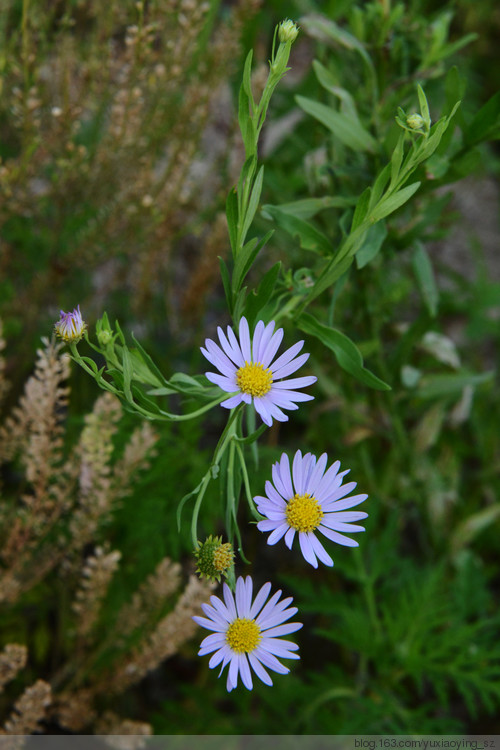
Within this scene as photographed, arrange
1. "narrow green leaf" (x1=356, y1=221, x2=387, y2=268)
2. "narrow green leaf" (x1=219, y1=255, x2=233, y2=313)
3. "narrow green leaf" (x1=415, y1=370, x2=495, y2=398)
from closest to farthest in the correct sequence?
"narrow green leaf" (x1=219, y1=255, x2=233, y2=313) < "narrow green leaf" (x1=356, y1=221, x2=387, y2=268) < "narrow green leaf" (x1=415, y1=370, x2=495, y2=398)

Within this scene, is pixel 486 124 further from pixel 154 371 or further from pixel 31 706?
pixel 31 706

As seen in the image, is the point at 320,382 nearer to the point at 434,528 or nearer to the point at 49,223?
the point at 434,528

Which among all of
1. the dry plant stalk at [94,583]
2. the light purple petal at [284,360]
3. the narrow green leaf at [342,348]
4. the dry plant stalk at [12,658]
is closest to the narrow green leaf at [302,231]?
the narrow green leaf at [342,348]

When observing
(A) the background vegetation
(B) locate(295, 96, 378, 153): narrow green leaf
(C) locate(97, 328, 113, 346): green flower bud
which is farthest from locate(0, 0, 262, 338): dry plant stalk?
(C) locate(97, 328, 113, 346): green flower bud

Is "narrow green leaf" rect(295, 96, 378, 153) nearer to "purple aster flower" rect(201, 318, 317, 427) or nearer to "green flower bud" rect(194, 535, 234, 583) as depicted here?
"purple aster flower" rect(201, 318, 317, 427)

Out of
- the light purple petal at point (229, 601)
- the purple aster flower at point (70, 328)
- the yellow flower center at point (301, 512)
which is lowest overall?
the light purple petal at point (229, 601)

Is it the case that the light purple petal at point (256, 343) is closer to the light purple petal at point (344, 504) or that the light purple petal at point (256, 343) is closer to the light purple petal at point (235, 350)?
the light purple petal at point (235, 350)
